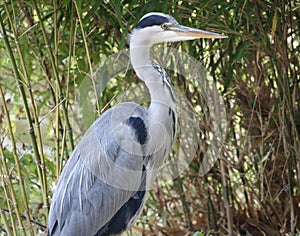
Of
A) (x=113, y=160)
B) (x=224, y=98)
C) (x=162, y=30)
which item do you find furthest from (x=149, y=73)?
(x=224, y=98)

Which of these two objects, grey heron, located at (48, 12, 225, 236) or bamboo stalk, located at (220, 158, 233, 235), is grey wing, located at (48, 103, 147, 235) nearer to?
grey heron, located at (48, 12, 225, 236)

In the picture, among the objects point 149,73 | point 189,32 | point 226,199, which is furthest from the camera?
point 226,199

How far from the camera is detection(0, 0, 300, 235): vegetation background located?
1983 mm

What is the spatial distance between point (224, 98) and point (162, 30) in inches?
35.8

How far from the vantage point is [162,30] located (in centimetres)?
163

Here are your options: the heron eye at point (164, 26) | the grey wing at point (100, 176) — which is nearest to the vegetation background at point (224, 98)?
the grey wing at point (100, 176)

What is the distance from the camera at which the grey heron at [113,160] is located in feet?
5.68

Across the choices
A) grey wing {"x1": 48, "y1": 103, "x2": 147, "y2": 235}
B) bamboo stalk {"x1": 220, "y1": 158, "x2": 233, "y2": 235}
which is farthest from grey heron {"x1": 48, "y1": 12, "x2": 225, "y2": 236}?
bamboo stalk {"x1": 220, "y1": 158, "x2": 233, "y2": 235}

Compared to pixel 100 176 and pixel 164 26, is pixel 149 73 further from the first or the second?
pixel 100 176

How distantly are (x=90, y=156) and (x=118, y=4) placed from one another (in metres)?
0.43

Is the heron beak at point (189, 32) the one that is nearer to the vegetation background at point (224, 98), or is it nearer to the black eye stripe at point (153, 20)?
the black eye stripe at point (153, 20)

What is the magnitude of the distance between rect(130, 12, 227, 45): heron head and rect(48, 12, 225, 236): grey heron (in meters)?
0.05

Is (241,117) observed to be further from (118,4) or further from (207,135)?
(118,4)

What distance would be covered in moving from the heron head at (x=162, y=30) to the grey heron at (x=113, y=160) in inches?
2.0
